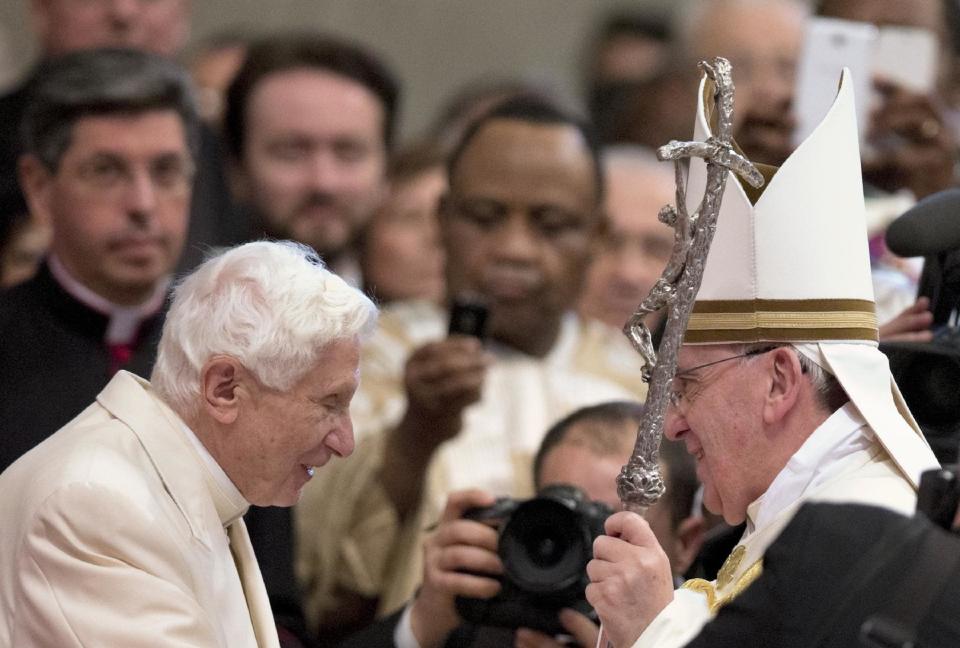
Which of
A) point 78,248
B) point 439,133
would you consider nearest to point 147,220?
point 78,248

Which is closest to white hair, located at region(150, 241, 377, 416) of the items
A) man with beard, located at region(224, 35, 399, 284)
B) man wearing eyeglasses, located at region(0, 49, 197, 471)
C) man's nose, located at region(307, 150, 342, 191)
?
man wearing eyeglasses, located at region(0, 49, 197, 471)

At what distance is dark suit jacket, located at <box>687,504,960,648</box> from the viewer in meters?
3.09

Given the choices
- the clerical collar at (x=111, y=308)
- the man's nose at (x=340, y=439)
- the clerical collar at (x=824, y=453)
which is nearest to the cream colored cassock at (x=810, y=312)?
the clerical collar at (x=824, y=453)

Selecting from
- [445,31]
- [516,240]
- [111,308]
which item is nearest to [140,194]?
[111,308]

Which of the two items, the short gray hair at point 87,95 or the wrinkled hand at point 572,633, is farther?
the short gray hair at point 87,95

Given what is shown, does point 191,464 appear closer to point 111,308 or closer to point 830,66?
point 111,308

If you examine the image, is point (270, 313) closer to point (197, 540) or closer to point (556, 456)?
point (197, 540)

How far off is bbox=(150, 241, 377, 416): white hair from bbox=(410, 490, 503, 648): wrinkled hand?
75cm

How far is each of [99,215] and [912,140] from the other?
7.85 ft

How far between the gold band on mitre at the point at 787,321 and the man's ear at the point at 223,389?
89 cm

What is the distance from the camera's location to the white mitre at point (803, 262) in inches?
147

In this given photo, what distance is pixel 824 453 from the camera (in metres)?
3.67

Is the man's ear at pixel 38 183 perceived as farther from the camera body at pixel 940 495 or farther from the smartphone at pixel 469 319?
the camera body at pixel 940 495

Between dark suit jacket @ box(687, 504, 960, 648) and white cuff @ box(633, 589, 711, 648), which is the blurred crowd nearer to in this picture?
white cuff @ box(633, 589, 711, 648)
